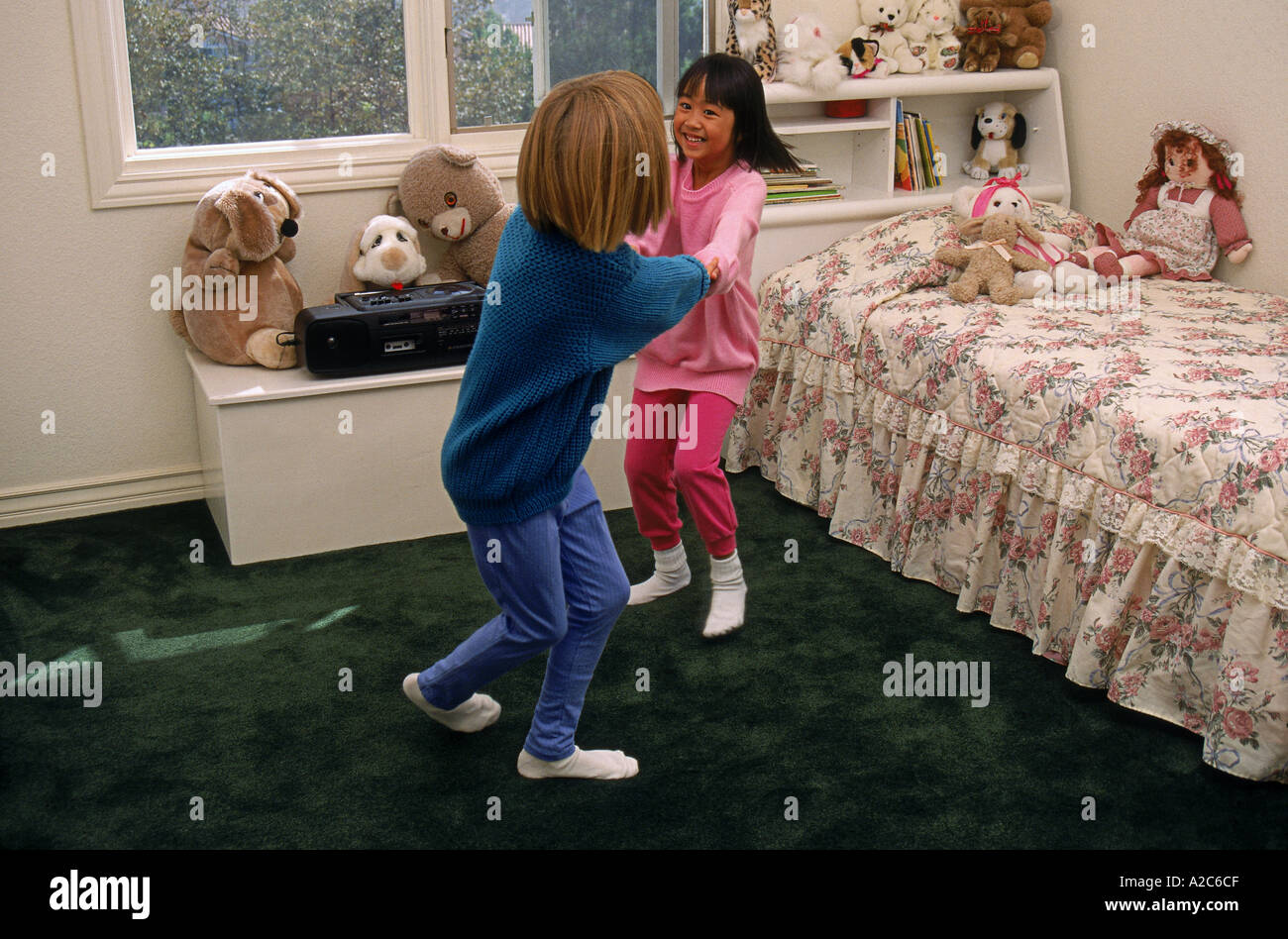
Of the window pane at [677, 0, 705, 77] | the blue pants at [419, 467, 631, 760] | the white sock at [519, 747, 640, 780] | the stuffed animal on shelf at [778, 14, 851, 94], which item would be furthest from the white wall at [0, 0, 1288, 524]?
the white sock at [519, 747, 640, 780]

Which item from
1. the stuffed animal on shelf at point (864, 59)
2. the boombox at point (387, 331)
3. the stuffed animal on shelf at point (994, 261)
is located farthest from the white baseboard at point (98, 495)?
the stuffed animal on shelf at point (864, 59)

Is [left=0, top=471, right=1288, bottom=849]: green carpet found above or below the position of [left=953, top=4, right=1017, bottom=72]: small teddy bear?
below

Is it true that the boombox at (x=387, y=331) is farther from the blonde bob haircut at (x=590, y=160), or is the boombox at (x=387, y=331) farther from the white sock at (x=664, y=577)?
the blonde bob haircut at (x=590, y=160)

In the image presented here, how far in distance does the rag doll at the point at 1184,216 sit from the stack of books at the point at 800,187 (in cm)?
71

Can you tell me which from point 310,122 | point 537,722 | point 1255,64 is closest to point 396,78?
point 310,122

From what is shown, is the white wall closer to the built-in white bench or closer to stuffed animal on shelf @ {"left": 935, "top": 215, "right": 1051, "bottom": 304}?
the built-in white bench

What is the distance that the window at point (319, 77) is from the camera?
290cm

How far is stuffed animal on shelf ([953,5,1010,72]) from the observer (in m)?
3.49

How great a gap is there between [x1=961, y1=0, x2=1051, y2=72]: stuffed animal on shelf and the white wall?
276 millimetres

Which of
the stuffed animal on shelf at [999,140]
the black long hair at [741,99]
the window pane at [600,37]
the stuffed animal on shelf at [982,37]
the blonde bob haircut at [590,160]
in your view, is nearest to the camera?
the blonde bob haircut at [590,160]

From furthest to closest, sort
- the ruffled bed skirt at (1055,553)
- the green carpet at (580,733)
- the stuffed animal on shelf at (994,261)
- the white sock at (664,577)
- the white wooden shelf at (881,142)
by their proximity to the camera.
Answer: the white wooden shelf at (881,142), the stuffed animal on shelf at (994,261), the white sock at (664,577), the ruffled bed skirt at (1055,553), the green carpet at (580,733)

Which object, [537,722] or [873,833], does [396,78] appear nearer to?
[537,722]

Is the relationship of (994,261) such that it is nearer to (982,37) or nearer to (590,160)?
(982,37)

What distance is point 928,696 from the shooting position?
227cm
